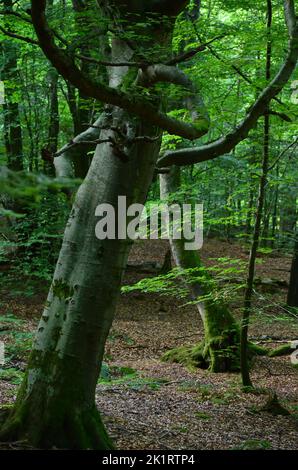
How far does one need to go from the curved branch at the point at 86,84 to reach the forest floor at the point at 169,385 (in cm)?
283

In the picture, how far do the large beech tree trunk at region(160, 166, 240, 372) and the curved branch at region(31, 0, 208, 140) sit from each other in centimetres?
517

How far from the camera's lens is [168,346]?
35.3ft

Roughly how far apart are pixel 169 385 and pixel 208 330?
72.2 inches

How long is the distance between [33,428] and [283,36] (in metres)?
5.07

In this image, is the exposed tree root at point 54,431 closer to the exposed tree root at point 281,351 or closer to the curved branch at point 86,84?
the curved branch at point 86,84

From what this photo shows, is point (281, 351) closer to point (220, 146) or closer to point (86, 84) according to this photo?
point (220, 146)

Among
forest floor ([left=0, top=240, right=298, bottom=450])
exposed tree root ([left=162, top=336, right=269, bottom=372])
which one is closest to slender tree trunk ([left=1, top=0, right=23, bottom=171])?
forest floor ([left=0, top=240, right=298, bottom=450])

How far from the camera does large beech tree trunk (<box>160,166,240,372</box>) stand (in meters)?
9.02

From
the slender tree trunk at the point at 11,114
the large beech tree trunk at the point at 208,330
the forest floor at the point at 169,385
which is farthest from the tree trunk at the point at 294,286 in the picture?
the slender tree trunk at the point at 11,114

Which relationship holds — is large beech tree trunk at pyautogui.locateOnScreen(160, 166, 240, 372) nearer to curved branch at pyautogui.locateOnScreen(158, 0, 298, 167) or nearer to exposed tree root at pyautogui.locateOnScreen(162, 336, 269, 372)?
exposed tree root at pyautogui.locateOnScreen(162, 336, 269, 372)

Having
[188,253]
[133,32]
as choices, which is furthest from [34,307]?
[133,32]

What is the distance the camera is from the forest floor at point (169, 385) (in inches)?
207

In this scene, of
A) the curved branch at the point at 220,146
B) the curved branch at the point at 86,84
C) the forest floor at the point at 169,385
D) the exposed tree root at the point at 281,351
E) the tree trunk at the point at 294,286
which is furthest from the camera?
the tree trunk at the point at 294,286

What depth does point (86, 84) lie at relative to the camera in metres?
3.35
